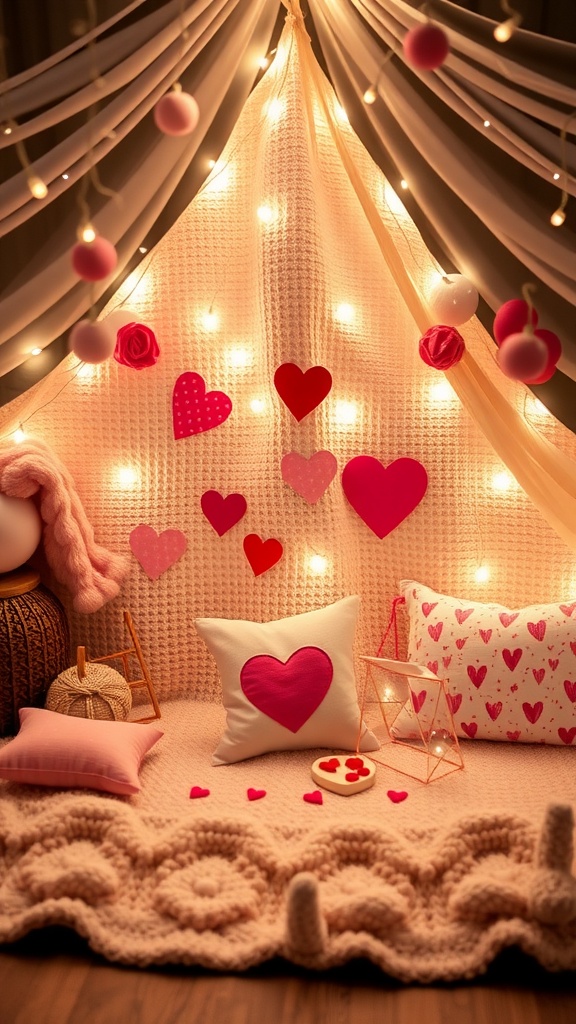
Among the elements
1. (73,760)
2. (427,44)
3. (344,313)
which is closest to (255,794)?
(73,760)

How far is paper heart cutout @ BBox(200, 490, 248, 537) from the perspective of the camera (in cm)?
212

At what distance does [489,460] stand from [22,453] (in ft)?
3.58

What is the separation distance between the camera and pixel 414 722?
6.40ft

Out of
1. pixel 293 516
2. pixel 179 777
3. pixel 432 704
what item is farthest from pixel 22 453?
pixel 432 704

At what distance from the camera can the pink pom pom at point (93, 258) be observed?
51.9 inches

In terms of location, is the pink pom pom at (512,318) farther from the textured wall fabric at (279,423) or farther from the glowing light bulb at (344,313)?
the glowing light bulb at (344,313)

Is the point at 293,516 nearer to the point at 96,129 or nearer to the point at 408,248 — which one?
the point at 408,248

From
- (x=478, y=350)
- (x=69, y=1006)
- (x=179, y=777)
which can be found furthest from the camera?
(x=478, y=350)

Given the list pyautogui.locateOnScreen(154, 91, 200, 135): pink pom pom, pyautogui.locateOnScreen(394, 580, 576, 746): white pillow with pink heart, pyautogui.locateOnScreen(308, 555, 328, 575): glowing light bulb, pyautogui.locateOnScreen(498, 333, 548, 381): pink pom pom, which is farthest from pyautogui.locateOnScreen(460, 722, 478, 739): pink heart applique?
pyautogui.locateOnScreen(154, 91, 200, 135): pink pom pom

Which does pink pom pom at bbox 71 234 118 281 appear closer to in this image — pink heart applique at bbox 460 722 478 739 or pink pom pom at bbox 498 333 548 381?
pink pom pom at bbox 498 333 548 381

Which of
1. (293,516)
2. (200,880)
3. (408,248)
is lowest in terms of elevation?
(200,880)

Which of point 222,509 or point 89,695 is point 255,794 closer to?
point 89,695

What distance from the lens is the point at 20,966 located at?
1418mm

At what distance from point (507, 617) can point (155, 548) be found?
836 millimetres
